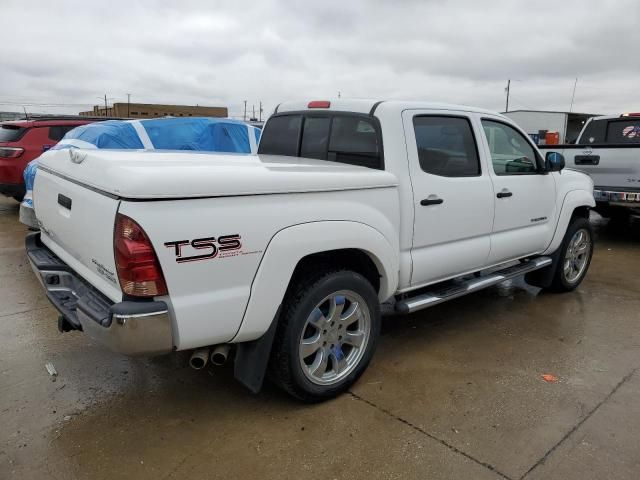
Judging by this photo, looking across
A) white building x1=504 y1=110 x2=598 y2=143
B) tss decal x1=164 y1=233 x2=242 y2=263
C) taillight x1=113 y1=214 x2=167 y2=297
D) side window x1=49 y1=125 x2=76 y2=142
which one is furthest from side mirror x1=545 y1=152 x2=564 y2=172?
white building x1=504 y1=110 x2=598 y2=143

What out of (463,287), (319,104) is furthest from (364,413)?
(319,104)

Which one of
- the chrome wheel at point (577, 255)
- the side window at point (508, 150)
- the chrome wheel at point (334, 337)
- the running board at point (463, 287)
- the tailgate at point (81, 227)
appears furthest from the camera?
the chrome wheel at point (577, 255)

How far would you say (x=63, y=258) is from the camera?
3.03 meters

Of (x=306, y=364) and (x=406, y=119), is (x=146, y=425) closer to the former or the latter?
(x=306, y=364)

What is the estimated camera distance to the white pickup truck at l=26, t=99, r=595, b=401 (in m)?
2.30

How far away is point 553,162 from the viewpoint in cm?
462

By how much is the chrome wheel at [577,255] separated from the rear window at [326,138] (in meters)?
2.90

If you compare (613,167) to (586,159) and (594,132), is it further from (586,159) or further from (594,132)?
(594,132)

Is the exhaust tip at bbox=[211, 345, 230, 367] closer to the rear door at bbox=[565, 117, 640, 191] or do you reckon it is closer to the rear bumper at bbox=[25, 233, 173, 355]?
the rear bumper at bbox=[25, 233, 173, 355]

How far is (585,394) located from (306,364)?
1.85m

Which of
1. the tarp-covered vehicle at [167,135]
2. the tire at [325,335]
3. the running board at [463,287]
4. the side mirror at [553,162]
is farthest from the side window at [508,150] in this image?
the tarp-covered vehicle at [167,135]

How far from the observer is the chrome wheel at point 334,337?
117 inches

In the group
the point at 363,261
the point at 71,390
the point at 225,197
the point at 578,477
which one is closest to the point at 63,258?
the point at 71,390

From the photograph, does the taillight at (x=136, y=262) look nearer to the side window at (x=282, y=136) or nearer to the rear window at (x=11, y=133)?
the side window at (x=282, y=136)
